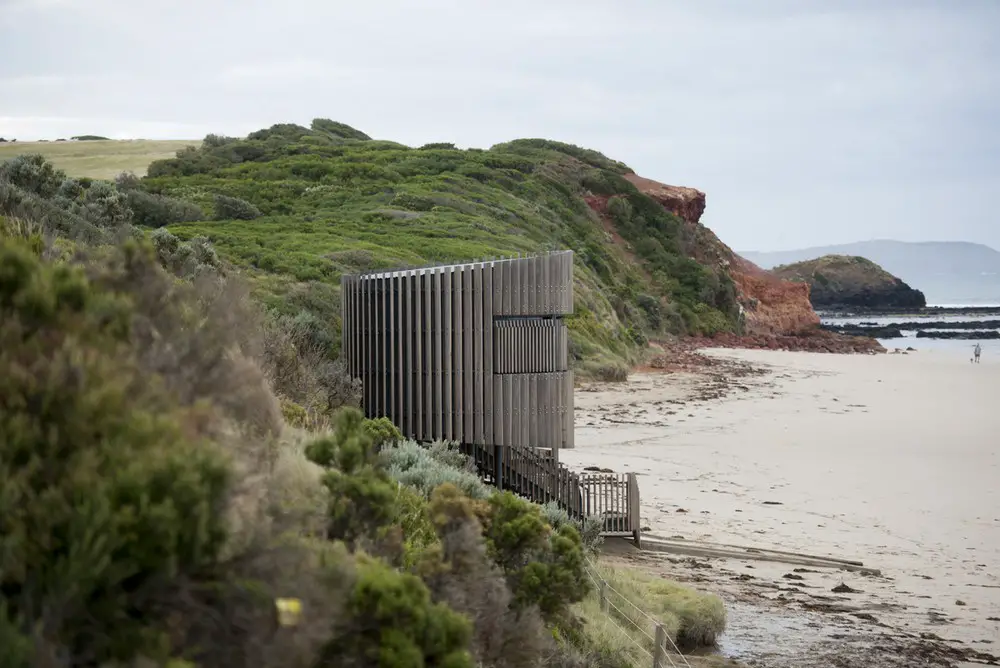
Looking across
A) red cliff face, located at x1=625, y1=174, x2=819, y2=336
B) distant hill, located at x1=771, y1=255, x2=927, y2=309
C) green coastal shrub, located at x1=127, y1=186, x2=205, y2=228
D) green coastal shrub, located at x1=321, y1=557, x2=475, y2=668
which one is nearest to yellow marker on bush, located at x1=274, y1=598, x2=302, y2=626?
green coastal shrub, located at x1=321, y1=557, x2=475, y2=668

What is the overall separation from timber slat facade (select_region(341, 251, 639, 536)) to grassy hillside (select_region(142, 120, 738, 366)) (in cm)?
523

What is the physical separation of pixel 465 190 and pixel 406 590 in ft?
156

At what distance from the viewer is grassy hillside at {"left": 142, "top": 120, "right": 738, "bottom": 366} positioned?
86.6 ft

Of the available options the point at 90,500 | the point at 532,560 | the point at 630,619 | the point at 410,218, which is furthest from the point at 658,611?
the point at 410,218

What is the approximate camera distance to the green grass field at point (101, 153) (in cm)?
5334

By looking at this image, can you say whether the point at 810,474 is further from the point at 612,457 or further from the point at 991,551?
the point at 991,551

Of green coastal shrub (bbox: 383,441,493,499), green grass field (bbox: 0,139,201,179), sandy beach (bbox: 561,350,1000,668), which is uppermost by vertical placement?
green grass field (bbox: 0,139,201,179)

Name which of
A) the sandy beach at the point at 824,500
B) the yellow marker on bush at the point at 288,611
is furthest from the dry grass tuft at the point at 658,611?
the yellow marker on bush at the point at 288,611

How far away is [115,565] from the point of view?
3773mm

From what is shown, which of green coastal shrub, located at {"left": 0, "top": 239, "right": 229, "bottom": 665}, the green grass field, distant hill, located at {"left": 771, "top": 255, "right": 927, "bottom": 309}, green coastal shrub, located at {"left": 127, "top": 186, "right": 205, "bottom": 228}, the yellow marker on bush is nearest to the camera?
green coastal shrub, located at {"left": 0, "top": 239, "right": 229, "bottom": 665}

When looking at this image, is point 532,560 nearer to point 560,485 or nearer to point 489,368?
point 489,368

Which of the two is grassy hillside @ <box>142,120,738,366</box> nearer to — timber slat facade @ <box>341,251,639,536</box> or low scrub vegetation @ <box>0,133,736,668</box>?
timber slat facade @ <box>341,251,639,536</box>

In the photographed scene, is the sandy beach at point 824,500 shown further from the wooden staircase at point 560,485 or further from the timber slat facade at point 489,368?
the timber slat facade at point 489,368

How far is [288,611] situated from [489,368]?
30.8 feet
